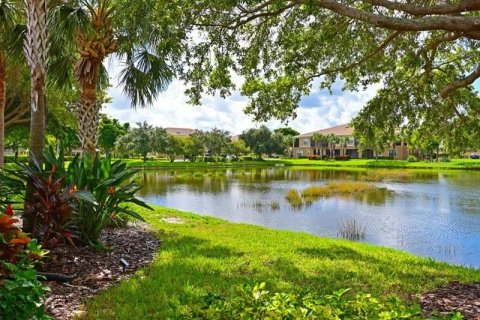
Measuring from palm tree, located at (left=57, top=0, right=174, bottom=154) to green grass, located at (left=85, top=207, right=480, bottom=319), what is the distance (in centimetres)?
339

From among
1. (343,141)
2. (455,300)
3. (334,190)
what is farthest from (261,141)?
(455,300)

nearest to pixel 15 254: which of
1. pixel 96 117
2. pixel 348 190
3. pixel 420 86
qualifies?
pixel 96 117

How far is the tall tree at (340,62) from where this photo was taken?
8836mm

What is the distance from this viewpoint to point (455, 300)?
426cm

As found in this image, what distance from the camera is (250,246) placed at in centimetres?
738

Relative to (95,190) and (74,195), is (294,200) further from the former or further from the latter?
(74,195)

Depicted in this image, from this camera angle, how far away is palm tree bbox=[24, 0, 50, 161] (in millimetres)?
6113

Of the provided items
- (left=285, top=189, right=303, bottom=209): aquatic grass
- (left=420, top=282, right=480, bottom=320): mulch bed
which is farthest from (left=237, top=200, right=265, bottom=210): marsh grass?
(left=420, top=282, right=480, bottom=320): mulch bed

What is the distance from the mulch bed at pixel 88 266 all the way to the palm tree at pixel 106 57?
3205mm

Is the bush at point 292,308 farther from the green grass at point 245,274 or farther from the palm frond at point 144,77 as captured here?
the palm frond at point 144,77

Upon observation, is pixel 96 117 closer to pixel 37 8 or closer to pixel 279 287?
pixel 37 8

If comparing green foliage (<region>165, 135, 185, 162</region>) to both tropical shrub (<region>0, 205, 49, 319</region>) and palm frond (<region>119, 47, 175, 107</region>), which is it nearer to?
palm frond (<region>119, 47, 175, 107</region>)

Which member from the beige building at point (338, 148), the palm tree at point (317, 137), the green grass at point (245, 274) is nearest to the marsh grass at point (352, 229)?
the green grass at point (245, 274)

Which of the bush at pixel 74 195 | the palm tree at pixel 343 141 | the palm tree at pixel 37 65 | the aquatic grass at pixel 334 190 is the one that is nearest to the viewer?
the bush at pixel 74 195
